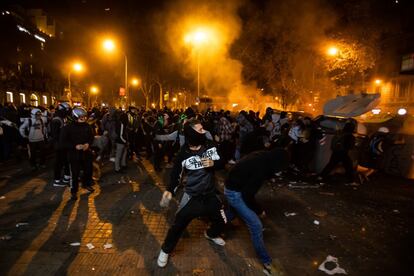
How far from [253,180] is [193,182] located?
0.67 meters

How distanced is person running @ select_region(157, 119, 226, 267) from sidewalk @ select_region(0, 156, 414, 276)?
1.54 feet

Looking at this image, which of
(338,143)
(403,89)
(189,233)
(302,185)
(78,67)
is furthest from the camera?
(78,67)

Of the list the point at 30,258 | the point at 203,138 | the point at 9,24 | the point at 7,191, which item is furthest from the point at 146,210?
the point at 9,24

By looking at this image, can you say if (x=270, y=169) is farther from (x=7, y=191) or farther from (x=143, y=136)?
(x=143, y=136)

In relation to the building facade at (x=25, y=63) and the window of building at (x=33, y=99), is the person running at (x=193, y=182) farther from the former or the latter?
the window of building at (x=33, y=99)

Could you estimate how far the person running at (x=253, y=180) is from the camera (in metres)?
3.52

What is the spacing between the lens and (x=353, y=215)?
18.3 ft

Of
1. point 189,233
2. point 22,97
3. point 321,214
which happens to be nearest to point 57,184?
point 189,233

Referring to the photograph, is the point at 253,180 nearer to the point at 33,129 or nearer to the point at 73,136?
the point at 73,136

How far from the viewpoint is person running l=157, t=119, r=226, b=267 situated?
360cm

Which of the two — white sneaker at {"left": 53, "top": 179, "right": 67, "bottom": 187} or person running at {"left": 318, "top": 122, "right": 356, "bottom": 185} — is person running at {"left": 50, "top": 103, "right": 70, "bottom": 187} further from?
person running at {"left": 318, "top": 122, "right": 356, "bottom": 185}

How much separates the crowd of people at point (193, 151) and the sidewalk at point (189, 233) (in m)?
0.33

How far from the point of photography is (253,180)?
3.55m

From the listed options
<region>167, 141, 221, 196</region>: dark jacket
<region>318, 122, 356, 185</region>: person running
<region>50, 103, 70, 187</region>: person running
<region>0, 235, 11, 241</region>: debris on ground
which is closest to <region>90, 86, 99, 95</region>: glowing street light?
<region>50, 103, 70, 187</region>: person running
